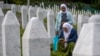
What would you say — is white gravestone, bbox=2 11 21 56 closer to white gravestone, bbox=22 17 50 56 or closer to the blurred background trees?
white gravestone, bbox=22 17 50 56

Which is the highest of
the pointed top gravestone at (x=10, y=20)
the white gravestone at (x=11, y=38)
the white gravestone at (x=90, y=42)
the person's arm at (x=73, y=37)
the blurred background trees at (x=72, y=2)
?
the white gravestone at (x=90, y=42)

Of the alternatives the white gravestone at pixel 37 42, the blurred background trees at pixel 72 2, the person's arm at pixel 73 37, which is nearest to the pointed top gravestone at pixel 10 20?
the white gravestone at pixel 37 42

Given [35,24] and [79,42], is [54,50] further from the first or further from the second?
[79,42]

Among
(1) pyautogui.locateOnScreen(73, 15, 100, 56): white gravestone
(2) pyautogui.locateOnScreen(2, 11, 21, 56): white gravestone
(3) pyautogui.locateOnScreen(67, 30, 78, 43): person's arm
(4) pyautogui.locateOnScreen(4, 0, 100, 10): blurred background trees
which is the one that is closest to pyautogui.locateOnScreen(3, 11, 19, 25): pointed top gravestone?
(2) pyautogui.locateOnScreen(2, 11, 21, 56): white gravestone

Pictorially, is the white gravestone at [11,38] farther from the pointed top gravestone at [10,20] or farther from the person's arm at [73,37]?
the person's arm at [73,37]

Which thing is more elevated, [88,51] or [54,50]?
[88,51]

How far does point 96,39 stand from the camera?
3742 millimetres

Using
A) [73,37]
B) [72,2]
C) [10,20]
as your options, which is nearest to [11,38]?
[10,20]

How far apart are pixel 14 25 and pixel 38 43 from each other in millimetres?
1793

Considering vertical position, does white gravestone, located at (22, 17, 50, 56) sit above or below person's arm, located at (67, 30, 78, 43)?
above

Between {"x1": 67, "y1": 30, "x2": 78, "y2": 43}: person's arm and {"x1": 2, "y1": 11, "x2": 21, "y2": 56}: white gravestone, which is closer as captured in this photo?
{"x1": 2, "y1": 11, "x2": 21, "y2": 56}: white gravestone

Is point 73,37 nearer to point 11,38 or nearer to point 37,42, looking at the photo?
point 11,38

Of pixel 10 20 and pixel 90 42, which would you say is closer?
pixel 90 42

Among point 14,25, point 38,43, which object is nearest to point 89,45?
point 38,43
